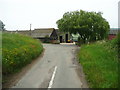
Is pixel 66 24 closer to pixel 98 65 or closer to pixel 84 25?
pixel 84 25

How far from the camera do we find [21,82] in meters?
13.1

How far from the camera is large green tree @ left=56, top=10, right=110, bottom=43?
3944 cm

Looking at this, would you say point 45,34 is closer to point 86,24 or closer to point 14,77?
point 86,24

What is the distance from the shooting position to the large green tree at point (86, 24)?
39.4 meters

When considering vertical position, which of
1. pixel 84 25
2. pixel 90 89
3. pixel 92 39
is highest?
pixel 84 25

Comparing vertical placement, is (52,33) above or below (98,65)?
above

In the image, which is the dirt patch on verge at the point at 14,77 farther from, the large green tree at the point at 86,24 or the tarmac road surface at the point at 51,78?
the large green tree at the point at 86,24

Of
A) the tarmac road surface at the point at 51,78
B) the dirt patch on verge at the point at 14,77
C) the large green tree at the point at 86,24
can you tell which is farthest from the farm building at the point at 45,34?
the tarmac road surface at the point at 51,78

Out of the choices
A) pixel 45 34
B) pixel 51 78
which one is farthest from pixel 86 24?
pixel 51 78

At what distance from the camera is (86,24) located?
3950 cm

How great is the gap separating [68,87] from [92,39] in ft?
100

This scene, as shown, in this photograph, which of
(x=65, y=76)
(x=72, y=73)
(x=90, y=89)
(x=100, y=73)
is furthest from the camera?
(x=72, y=73)

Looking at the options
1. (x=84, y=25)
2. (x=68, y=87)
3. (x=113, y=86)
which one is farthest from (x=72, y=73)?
(x=84, y=25)

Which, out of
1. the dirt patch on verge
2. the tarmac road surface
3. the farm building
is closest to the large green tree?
the farm building
